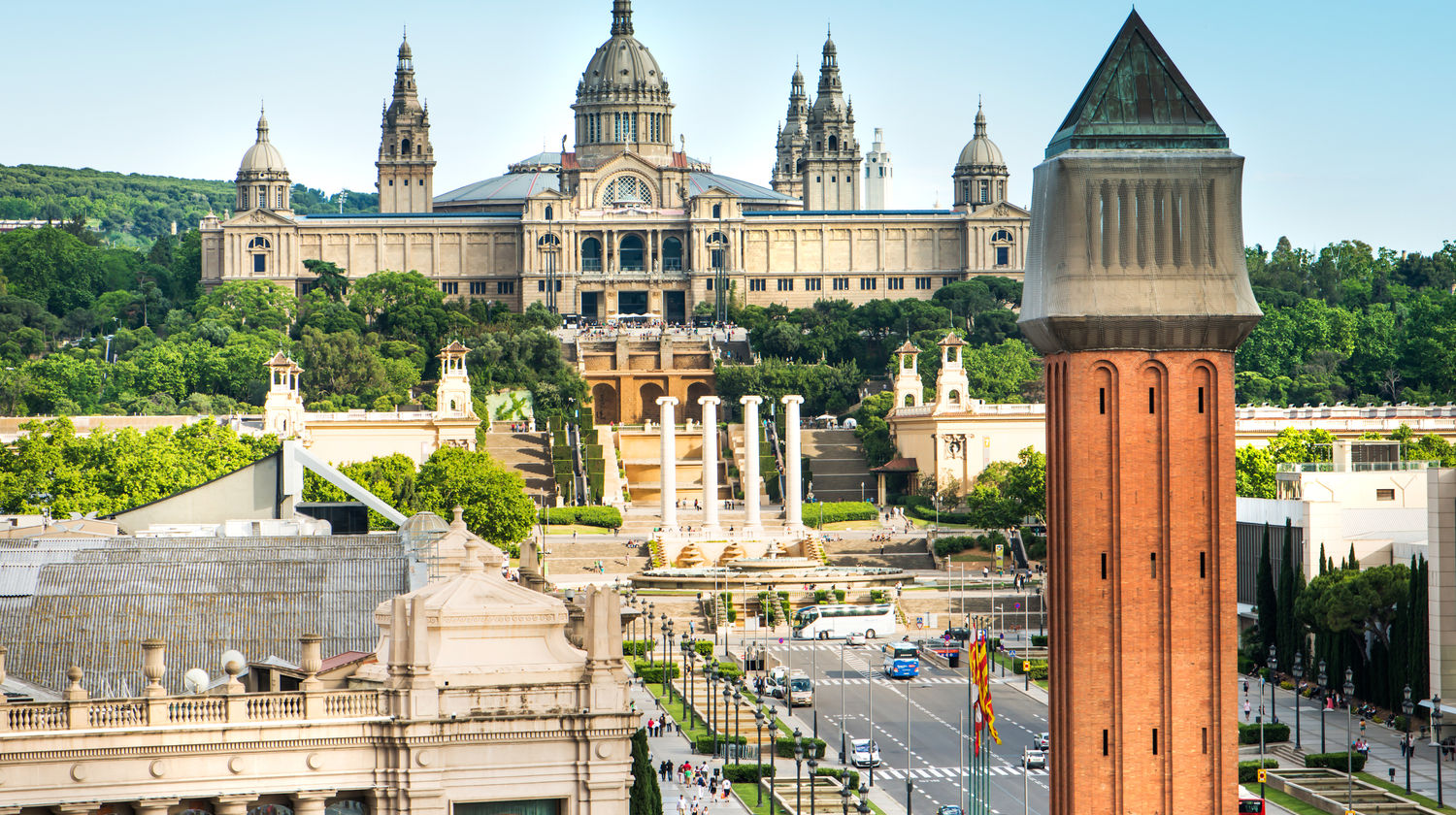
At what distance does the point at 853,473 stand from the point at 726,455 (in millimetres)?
10992

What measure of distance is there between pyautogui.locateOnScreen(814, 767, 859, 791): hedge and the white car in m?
0.72

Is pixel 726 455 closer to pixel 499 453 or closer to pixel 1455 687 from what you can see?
pixel 499 453

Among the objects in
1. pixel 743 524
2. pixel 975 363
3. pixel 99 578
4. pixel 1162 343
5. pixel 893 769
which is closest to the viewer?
pixel 99 578

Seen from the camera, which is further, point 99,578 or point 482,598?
point 99,578

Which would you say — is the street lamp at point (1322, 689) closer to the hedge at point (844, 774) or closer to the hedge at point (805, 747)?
the hedge at point (844, 774)

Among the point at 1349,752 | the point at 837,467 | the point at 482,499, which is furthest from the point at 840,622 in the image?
the point at 837,467

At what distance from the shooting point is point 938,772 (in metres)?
82.1

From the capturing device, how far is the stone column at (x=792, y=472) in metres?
144

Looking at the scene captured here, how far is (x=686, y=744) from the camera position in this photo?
286 ft

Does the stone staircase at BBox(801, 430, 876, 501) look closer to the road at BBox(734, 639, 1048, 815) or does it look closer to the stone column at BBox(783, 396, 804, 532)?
the stone column at BBox(783, 396, 804, 532)

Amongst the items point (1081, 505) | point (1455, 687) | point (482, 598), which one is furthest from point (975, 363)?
point (482, 598)

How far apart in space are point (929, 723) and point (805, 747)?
1057 centimetres

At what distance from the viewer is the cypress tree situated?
345 feet

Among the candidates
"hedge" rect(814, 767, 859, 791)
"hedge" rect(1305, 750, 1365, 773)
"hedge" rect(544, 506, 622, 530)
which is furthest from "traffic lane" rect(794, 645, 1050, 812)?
"hedge" rect(544, 506, 622, 530)
